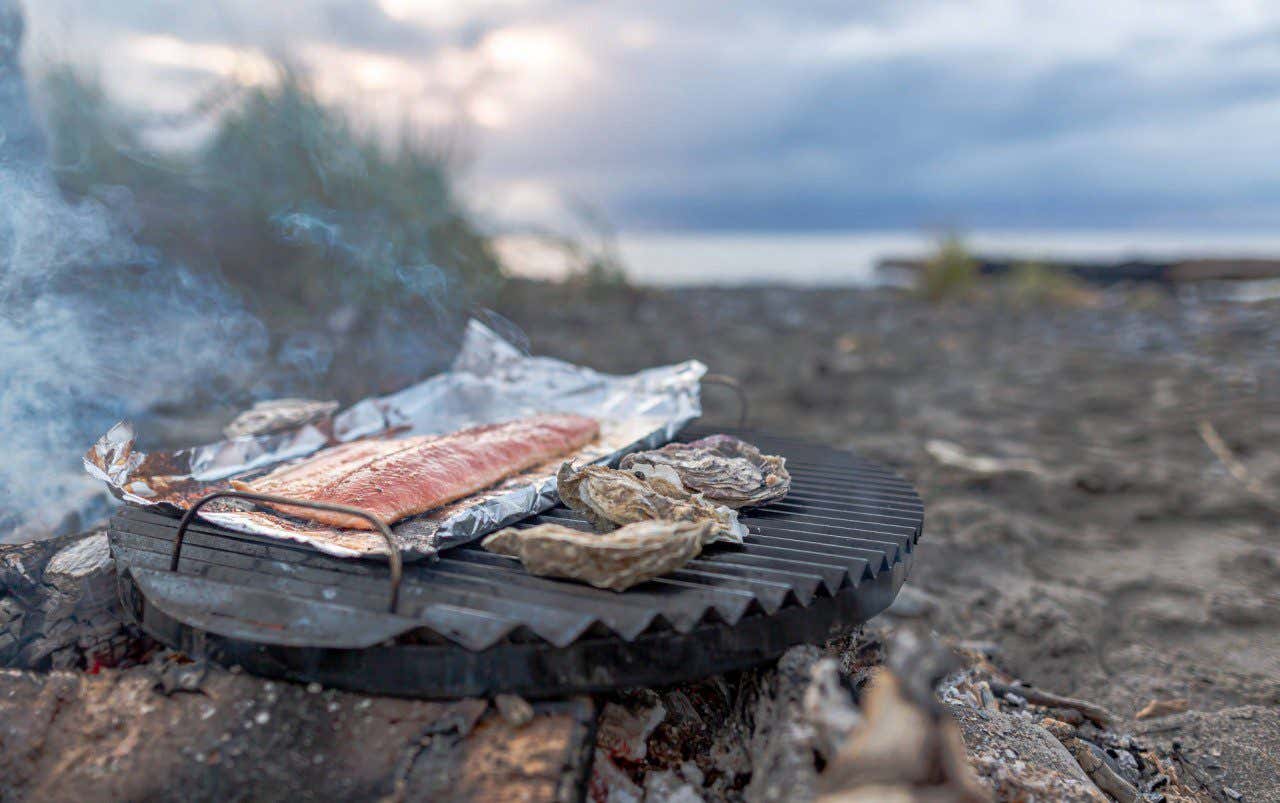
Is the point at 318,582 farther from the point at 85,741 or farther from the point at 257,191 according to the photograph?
the point at 257,191

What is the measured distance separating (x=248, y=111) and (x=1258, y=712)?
7.98 metres

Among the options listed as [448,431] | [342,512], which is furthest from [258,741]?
[448,431]

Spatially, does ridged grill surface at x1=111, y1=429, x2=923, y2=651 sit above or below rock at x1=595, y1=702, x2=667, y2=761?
above

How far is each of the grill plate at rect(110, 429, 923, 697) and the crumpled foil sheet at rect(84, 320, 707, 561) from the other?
5.9 inches

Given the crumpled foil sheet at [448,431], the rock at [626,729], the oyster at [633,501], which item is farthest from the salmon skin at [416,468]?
the rock at [626,729]

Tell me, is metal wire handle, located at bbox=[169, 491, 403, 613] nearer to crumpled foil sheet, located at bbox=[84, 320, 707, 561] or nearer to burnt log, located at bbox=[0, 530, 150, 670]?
crumpled foil sheet, located at bbox=[84, 320, 707, 561]

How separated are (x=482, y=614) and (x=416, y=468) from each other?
39.5 inches

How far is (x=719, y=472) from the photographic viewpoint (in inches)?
108

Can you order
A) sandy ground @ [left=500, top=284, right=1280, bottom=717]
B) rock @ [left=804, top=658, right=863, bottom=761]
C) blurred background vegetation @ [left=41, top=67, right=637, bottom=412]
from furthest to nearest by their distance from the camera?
blurred background vegetation @ [left=41, top=67, right=637, bottom=412] < sandy ground @ [left=500, top=284, right=1280, bottom=717] < rock @ [left=804, top=658, right=863, bottom=761]

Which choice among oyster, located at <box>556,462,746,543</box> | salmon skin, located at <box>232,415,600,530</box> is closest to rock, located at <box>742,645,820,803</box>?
oyster, located at <box>556,462,746,543</box>

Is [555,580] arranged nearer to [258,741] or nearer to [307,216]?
[258,741]

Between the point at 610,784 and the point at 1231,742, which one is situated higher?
the point at 610,784

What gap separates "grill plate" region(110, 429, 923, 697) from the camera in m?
1.90

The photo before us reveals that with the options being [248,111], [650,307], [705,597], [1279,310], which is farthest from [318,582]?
[1279,310]
